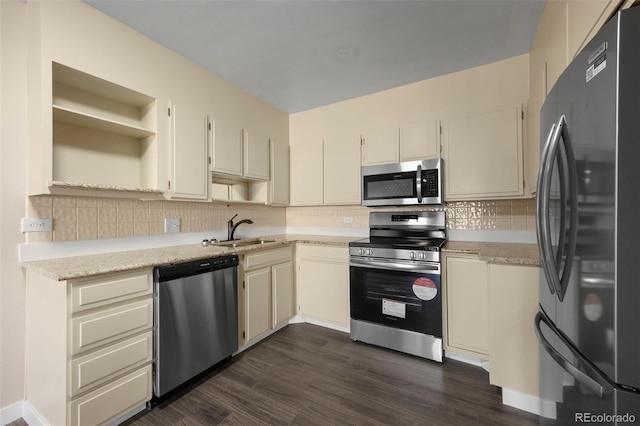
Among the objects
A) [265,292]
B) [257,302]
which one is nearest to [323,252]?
[265,292]

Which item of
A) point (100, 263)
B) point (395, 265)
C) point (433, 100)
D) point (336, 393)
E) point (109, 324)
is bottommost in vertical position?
point (336, 393)

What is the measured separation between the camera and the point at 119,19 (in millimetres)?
1771

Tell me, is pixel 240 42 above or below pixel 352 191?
above

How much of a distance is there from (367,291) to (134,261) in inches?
72.1

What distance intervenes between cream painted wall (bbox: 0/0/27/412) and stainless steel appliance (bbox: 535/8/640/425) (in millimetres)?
2749

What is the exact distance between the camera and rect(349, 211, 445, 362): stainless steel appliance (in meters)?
2.14

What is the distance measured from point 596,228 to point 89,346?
2205mm

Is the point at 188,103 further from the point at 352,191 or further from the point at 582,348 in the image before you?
the point at 582,348

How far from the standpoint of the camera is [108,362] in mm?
1422

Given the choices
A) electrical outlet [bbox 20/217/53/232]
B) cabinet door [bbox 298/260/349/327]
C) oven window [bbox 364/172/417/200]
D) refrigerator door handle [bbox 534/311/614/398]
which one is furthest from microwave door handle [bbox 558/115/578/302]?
electrical outlet [bbox 20/217/53/232]

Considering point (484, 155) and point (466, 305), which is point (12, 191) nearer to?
point (466, 305)

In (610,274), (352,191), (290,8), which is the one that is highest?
(290,8)

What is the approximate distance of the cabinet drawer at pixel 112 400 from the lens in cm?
133

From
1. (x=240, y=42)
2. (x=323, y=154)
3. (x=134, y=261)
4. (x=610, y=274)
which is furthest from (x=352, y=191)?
(x=610, y=274)
